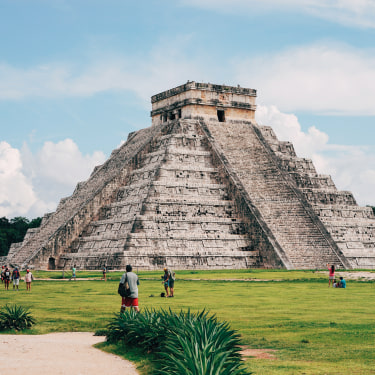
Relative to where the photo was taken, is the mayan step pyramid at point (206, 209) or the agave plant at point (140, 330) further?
the mayan step pyramid at point (206, 209)

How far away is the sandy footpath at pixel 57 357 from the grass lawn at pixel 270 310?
715mm

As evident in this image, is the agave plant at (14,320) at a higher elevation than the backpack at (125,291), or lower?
lower

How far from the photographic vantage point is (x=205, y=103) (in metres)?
45.1

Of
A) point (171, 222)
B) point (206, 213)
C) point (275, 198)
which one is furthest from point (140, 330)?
point (275, 198)

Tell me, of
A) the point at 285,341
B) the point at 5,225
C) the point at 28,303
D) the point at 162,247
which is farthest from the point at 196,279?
the point at 5,225

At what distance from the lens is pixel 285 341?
11.1 meters

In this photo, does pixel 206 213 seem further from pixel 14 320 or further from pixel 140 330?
pixel 140 330

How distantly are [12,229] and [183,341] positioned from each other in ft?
224

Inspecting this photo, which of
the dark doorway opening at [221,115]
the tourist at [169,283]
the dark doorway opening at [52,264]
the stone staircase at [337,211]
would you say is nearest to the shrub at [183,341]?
the tourist at [169,283]

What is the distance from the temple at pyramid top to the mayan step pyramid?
8cm

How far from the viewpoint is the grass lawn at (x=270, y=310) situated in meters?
9.70

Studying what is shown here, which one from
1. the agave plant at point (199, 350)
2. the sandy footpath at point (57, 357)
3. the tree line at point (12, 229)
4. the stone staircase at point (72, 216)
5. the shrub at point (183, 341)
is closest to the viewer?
the agave plant at point (199, 350)

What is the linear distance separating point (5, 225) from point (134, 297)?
225 feet

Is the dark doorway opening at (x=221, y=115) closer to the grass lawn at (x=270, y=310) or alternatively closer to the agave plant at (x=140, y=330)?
the grass lawn at (x=270, y=310)
